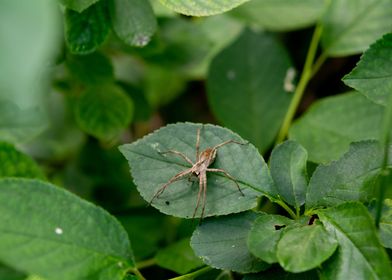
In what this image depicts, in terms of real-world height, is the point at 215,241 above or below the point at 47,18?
below

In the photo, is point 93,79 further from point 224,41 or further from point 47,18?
point 47,18

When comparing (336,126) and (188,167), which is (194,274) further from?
(336,126)

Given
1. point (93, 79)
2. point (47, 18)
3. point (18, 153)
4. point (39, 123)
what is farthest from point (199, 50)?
point (47, 18)

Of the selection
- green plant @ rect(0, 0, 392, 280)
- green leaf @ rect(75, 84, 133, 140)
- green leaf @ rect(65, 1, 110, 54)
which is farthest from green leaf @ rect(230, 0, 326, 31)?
green leaf @ rect(65, 1, 110, 54)

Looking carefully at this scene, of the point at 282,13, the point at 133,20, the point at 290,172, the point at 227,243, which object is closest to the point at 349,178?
the point at 290,172

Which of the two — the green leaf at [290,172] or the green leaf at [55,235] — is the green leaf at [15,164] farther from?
the green leaf at [290,172]

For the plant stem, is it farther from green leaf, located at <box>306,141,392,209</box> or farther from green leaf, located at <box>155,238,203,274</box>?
green leaf, located at <box>306,141,392,209</box>

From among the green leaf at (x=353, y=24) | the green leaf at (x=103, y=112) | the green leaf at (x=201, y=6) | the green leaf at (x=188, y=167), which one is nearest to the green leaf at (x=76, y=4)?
the green leaf at (x=201, y=6)

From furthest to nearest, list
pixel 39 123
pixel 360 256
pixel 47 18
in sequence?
pixel 39 123
pixel 360 256
pixel 47 18

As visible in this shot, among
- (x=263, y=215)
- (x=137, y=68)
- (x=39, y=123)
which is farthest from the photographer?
(x=137, y=68)
